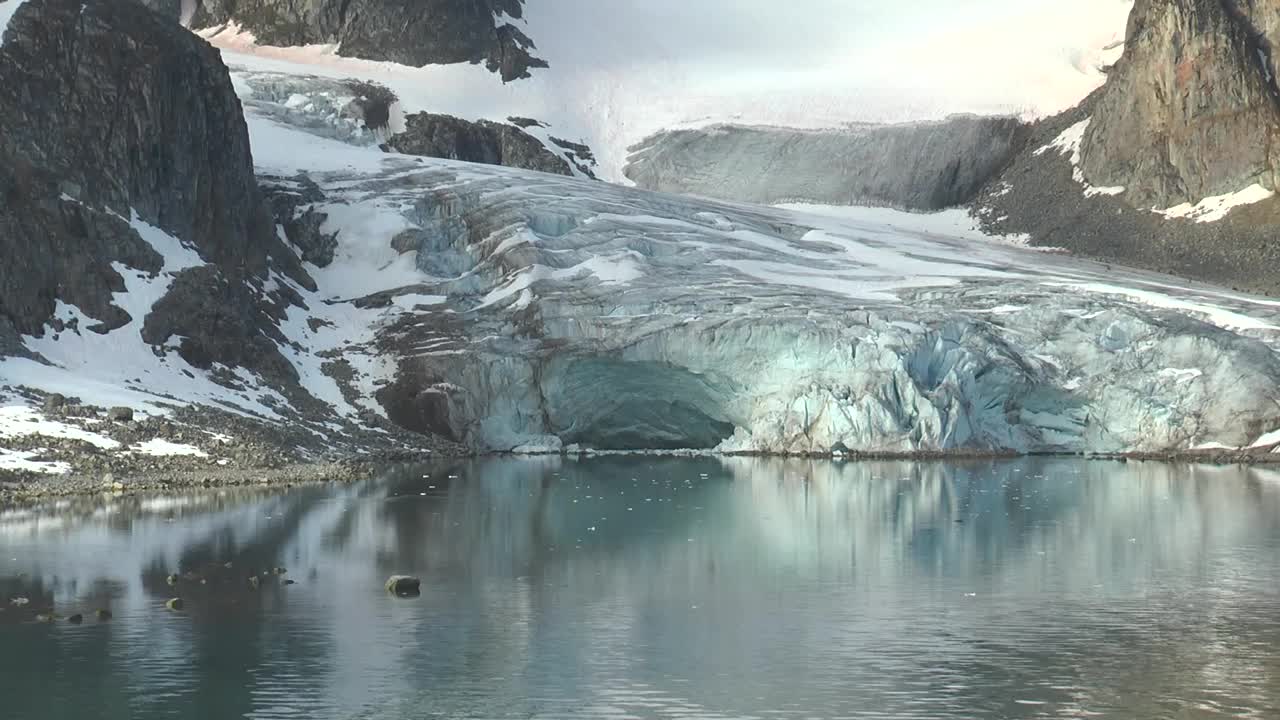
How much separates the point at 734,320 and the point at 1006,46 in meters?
80.1

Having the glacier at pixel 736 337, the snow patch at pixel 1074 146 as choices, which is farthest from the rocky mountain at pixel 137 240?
the snow patch at pixel 1074 146

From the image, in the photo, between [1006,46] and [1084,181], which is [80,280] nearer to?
[1084,181]

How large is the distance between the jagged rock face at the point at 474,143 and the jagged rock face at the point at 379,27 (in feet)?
44.1

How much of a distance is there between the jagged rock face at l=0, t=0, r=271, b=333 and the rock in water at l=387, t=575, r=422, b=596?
122 feet

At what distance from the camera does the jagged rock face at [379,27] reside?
458ft

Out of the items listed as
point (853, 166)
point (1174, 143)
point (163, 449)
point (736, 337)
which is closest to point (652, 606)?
point (163, 449)

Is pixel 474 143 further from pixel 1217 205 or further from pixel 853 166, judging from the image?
pixel 1217 205

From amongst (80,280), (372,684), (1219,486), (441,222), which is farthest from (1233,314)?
(372,684)

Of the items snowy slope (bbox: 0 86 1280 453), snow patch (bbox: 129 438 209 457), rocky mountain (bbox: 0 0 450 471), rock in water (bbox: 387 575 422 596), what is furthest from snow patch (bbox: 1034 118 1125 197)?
rock in water (bbox: 387 575 422 596)

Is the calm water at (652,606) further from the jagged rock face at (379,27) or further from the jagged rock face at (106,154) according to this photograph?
the jagged rock face at (379,27)

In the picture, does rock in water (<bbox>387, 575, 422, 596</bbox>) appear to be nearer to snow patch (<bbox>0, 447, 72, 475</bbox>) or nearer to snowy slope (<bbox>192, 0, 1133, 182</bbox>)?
snow patch (<bbox>0, 447, 72, 475</bbox>)

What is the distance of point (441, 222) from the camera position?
86000 mm

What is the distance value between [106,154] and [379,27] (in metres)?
68.3

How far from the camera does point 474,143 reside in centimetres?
12519
